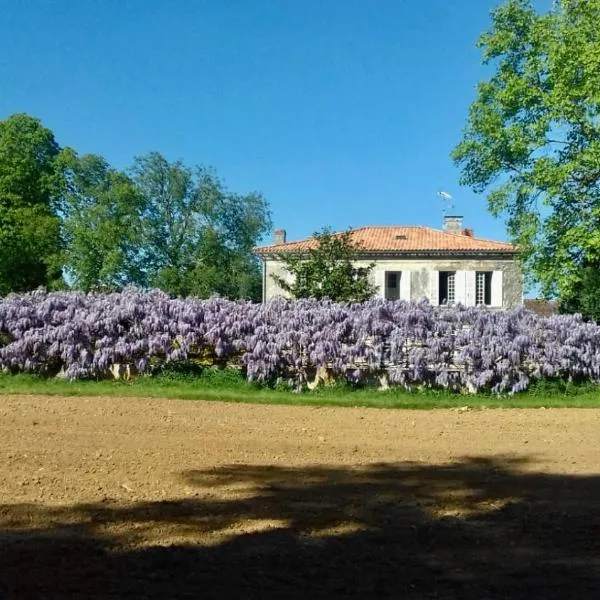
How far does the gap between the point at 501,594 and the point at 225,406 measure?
8987mm

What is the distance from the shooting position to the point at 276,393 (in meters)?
14.4

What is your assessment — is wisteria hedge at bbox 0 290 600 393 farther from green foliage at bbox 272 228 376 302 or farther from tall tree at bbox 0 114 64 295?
tall tree at bbox 0 114 64 295

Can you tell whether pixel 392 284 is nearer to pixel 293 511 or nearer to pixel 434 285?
pixel 434 285

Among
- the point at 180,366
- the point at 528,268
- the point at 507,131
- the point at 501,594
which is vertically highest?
the point at 507,131

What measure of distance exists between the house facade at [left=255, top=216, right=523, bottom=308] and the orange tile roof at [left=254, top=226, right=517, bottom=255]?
54 millimetres

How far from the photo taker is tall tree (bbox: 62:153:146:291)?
142ft

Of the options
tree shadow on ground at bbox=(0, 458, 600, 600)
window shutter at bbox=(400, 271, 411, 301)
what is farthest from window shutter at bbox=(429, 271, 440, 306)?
tree shadow on ground at bbox=(0, 458, 600, 600)

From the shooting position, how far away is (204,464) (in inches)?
293

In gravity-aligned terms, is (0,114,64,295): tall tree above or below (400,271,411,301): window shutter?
above

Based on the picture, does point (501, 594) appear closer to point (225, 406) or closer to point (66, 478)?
point (66, 478)

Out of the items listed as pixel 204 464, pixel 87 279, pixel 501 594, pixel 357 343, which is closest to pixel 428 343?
pixel 357 343

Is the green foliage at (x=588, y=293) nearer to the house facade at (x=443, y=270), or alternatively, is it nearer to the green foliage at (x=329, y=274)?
the green foliage at (x=329, y=274)

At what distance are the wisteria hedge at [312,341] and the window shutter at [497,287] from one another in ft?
83.8

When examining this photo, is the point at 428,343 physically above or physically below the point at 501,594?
above
